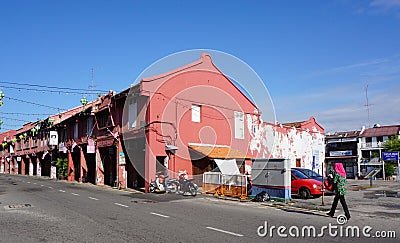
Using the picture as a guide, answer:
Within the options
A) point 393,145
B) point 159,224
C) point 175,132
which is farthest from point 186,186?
point 393,145

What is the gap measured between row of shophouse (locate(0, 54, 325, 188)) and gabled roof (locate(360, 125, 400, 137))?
1137 inches

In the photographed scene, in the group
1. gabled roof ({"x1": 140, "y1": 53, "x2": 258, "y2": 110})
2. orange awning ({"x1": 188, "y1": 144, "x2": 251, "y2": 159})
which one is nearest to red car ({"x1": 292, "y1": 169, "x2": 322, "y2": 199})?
orange awning ({"x1": 188, "y1": 144, "x2": 251, "y2": 159})

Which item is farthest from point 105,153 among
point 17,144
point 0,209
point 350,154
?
point 350,154

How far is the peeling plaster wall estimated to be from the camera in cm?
3350

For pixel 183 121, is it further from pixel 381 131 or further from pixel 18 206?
pixel 381 131

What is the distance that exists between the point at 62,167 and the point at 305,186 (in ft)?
95.7

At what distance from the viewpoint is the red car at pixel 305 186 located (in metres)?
19.0

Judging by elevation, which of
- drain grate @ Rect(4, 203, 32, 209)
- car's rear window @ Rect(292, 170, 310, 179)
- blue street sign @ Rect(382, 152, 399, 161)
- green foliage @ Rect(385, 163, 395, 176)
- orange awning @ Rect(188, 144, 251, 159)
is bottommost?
green foliage @ Rect(385, 163, 395, 176)

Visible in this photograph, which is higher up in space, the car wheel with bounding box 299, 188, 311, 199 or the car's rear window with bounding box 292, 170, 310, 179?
the car's rear window with bounding box 292, 170, 310, 179

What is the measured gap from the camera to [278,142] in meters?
34.7

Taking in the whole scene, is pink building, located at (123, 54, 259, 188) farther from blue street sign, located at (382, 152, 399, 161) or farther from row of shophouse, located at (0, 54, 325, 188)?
blue street sign, located at (382, 152, 399, 161)

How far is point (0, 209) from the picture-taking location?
14.9 meters

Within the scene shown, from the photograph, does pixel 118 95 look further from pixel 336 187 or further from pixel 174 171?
pixel 336 187

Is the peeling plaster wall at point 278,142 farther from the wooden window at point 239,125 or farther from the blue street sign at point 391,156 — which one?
the blue street sign at point 391,156
